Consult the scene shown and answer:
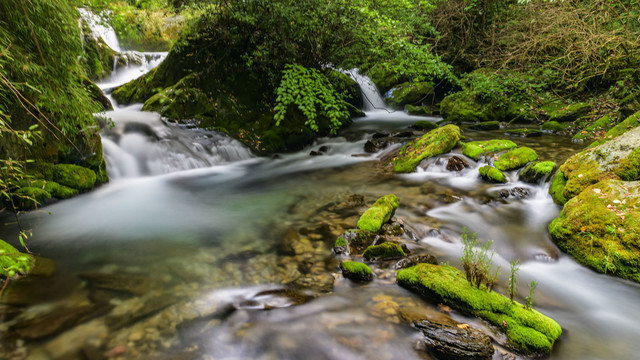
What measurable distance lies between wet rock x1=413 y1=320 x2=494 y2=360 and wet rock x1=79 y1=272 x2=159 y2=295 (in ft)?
8.85

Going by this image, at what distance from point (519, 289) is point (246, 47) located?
31.2ft

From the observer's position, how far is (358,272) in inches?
127

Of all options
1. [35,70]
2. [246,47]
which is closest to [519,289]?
[35,70]

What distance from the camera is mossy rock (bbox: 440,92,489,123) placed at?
1245cm

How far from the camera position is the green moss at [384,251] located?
3512 mm

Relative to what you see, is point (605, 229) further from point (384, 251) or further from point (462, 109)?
point (462, 109)

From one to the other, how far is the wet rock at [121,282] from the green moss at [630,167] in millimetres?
6106

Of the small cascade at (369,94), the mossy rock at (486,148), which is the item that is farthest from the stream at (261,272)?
the small cascade at (369,94)

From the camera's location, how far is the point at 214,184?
7191 millimetres

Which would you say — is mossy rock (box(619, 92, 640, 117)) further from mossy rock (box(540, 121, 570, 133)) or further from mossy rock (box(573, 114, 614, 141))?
mossy rock (box(540, 121, 570, 133))

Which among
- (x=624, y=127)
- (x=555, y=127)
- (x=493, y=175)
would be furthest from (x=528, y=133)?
(x=493, y=175)

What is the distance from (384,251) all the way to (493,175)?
394cm

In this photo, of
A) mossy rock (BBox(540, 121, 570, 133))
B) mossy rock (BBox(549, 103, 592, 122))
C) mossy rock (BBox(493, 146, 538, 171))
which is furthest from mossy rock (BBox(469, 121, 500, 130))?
mossy rock (BBox(493, 146, 538, 171))

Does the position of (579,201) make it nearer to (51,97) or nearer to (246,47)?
(51,97)
